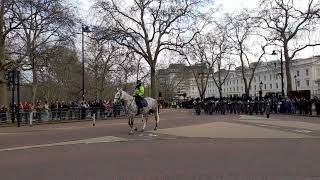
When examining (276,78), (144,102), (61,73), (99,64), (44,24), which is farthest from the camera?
(276,78)

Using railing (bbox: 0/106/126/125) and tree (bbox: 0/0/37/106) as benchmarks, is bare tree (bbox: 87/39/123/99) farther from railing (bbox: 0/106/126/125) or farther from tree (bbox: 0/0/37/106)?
tree (bbox: 0/0/37/106)

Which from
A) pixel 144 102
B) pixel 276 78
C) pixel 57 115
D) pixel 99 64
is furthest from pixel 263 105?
pixel 276 78

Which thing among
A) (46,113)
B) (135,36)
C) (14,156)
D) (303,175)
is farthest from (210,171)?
(135,36)

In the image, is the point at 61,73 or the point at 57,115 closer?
the point at 57,115

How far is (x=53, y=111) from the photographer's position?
44.8 metres

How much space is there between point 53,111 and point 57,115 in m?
0.75

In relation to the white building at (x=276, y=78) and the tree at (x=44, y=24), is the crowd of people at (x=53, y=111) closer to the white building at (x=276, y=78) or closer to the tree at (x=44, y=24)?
the tree at (x=44, y=24)

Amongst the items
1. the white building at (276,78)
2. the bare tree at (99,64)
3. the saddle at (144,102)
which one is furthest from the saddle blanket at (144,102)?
the white building at (276,78)

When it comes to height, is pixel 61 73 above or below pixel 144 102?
above

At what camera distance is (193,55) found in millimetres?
62844

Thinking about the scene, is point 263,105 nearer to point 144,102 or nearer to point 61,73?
point 61,73

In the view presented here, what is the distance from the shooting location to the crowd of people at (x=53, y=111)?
40138mm

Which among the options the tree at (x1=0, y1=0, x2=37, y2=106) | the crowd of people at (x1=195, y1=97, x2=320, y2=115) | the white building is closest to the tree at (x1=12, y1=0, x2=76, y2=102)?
the tree at (x1=0, y1=0, x2=37, y2=106)

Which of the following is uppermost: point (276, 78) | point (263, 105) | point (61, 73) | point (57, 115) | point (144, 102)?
point (276, 78)
